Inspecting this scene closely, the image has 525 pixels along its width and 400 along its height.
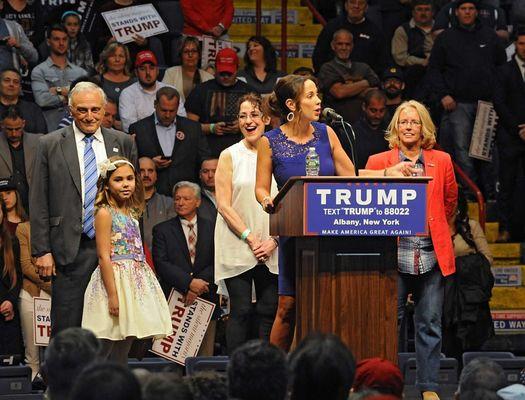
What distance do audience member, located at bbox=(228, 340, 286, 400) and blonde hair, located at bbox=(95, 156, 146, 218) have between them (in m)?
3.06

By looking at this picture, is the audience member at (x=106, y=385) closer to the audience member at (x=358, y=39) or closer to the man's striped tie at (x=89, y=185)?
the man's striped tie at (x=89, y=185)

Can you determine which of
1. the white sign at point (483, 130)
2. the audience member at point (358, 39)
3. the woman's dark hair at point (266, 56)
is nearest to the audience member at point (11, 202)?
the woman's dark hair at point (266, 56)

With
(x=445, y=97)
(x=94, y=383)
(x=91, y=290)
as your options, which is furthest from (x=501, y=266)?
(x=94, y=383)

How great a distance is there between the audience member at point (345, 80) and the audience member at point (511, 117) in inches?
51.1

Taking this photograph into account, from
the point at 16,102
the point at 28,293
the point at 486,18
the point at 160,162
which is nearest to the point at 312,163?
the point at 28,293

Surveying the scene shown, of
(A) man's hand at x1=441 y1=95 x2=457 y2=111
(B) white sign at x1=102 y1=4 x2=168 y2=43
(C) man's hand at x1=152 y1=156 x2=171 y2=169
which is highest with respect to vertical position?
(B) white sign at x1=102 y1=4 x2=168 y2=43

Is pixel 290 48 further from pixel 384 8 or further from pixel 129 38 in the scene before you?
pixel 129 38

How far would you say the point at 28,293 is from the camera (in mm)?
11672

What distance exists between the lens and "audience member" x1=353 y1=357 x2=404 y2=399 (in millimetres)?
6461

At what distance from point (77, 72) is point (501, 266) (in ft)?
14.9

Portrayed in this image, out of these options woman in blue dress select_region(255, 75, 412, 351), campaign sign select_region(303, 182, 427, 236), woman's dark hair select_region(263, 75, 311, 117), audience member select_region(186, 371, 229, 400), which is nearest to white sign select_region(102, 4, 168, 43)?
woman's dark hair select_region(263, 75, 311, 117)

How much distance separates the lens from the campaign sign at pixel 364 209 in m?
7.65

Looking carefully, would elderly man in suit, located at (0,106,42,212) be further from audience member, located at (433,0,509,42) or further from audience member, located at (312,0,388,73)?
audience member, located at (433,0,509,42)

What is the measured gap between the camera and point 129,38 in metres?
15.1
